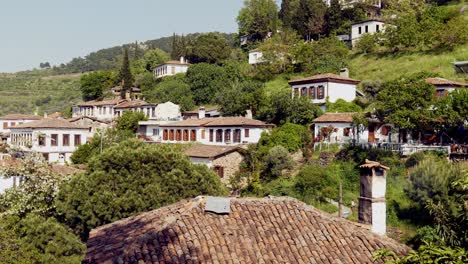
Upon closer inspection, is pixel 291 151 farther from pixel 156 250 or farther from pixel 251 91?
pixel 156 250

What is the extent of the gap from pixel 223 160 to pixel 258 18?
47.8 metres

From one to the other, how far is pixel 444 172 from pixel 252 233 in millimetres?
19454

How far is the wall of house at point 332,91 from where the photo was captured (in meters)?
46.5

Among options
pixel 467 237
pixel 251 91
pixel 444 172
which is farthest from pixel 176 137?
pixel 467 237

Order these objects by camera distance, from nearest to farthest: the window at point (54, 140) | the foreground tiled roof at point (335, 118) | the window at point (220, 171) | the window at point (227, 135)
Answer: the foreground tiled roof at point (335, 118) → the window at point (220, 171) → the window at point (227, 135) → the window at point (54, 140)

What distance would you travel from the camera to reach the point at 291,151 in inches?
1563

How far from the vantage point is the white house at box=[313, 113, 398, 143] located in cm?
3928

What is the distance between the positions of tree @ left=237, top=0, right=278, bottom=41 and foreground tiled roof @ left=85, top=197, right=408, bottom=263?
7209cm

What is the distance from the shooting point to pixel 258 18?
83.6 m

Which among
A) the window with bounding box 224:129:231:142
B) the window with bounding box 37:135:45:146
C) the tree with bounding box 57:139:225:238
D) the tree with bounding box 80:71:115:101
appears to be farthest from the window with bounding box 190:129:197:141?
the tree with bounding box 80:71:115:101

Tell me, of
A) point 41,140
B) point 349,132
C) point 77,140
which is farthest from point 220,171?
point 41,140

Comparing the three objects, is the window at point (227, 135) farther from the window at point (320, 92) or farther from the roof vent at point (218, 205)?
the roof vent at point (218, 205)

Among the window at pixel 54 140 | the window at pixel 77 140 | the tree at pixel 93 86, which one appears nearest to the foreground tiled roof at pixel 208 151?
the window at pixel 77 140

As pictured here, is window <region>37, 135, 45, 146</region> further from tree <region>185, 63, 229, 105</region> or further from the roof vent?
the roof vent
